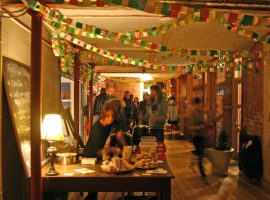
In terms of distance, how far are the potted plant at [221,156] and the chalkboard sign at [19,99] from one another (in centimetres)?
409

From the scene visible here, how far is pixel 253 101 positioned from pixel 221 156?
3.99 ft

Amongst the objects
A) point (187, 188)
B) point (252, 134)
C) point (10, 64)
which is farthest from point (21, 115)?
point (252, 134)

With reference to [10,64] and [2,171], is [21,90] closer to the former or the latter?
[10,64]

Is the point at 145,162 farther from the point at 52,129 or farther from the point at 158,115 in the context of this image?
the point at 158,115

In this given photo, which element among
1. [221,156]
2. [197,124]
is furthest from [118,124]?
[221,156]

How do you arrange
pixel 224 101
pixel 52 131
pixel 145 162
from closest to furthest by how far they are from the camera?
pixel 52 131 < pixel 145 162 < pixel 224 101

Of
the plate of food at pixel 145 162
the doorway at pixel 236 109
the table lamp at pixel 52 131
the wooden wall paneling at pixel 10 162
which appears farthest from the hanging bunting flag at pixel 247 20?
the doorway at pixel 236 109

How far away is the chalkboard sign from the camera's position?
10.6 ft

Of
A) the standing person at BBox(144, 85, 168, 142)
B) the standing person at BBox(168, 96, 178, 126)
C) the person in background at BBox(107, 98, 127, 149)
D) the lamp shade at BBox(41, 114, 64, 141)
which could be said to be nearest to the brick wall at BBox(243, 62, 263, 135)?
the standing person at BBox(144, 85, 168, 142)

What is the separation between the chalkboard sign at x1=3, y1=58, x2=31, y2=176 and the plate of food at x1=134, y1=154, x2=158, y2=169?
109 centimetres

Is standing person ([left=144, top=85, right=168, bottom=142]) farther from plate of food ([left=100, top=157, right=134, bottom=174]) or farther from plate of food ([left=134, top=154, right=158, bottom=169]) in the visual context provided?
plate of food ([left=100, top=157, right=134, bottom=174])

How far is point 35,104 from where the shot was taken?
3.13m

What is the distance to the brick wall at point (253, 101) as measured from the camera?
636 centimetres

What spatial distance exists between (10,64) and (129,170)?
1.51 m
